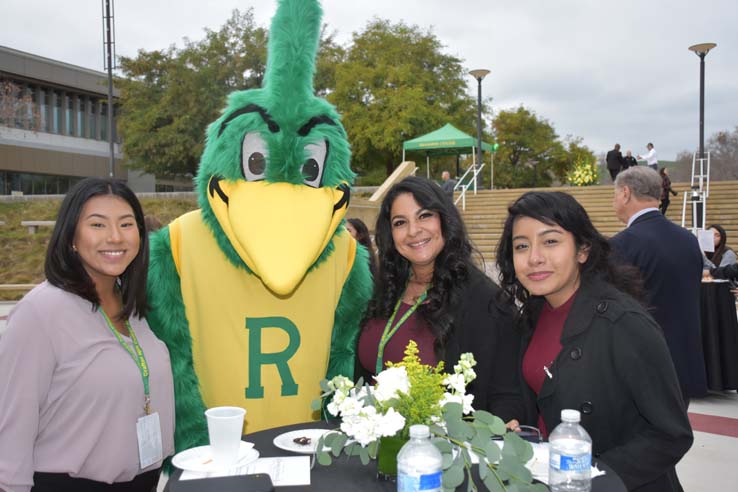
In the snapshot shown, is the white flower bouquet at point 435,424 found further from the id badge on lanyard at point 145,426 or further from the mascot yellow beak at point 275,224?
the mascot yellow beak at point 275,224

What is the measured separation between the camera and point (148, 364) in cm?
209

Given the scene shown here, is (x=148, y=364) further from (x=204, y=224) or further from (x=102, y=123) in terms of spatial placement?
(x=102, y=123)

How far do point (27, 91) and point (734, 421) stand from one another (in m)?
31.9

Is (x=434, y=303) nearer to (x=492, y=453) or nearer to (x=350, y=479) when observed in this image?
(x=350, y=479)

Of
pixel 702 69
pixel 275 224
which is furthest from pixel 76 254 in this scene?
pixel 702 69

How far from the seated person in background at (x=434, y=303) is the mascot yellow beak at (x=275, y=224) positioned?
34cm

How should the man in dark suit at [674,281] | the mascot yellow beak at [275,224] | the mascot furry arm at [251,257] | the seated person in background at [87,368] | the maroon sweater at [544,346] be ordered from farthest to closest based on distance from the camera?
the man in dark suit at [674,281], the mascot furry arm at [251,257], the mascot yellow beak at [275,224], the maroon sweater at [544,346], the seated person in background at [87,368]

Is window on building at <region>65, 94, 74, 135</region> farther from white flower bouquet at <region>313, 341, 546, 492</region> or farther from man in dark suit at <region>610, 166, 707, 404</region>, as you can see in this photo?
white flower bouquet at <region>313, 341, 546, 492</region>

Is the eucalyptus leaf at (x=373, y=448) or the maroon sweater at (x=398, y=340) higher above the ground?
the maroon sweater at (x=398, y=340)

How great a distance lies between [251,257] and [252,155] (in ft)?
1.47

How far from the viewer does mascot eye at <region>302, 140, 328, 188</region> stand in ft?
8.47

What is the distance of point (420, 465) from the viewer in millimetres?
1306

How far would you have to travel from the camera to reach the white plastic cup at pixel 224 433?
164 cm

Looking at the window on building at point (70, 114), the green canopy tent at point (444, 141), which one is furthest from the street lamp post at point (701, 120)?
the window on building at point (70, 114)
